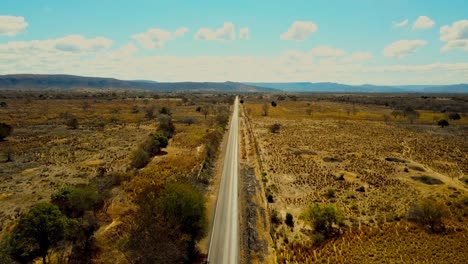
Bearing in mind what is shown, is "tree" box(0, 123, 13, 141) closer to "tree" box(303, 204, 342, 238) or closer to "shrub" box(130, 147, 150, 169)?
"shrub" box(130, 147, 150, 169)

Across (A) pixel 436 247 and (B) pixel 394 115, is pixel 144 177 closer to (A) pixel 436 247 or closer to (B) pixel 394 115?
(A) pixel 436 247

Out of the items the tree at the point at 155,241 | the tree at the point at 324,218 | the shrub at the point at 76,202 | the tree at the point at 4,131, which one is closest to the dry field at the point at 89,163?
→ the tree at the point at 4,131

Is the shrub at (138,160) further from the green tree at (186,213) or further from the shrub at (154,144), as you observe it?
the green tree at (186,213)

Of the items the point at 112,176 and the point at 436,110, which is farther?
the point at 436,110

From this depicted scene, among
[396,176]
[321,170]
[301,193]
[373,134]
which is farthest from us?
[373,134]

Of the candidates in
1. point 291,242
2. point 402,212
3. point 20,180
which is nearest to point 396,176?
point 402,212

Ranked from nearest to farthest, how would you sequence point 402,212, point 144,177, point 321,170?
point 402,212 < point 144,177 < point 321,170

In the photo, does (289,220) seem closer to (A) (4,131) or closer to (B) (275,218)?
(B) (275,218)
